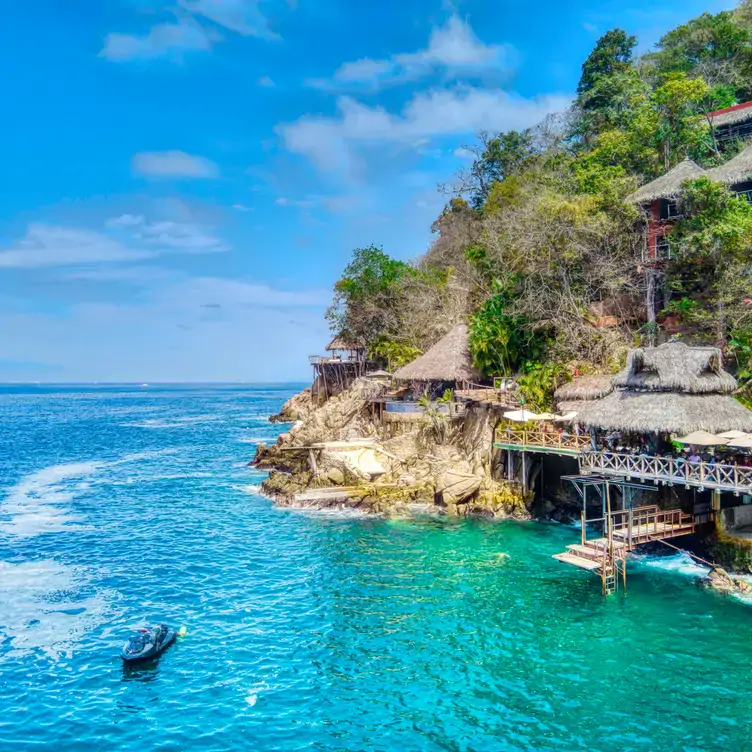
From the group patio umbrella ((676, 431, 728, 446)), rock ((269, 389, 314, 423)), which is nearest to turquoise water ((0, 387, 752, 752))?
patio umbrella ((676, 431, 728, 446))

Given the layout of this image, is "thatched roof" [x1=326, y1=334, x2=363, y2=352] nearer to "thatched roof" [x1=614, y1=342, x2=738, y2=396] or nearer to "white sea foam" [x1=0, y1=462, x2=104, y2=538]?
"white sea foam" [x1=0, y1=462, x2=104, y2=538]

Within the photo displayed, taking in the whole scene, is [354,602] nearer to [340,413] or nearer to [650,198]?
[650,198]

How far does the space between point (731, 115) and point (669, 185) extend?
49.4 feet

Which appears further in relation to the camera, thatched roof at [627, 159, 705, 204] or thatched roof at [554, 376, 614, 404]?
thatched roof at [627, 159, 705, 204]

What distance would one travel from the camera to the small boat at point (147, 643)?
1659cm

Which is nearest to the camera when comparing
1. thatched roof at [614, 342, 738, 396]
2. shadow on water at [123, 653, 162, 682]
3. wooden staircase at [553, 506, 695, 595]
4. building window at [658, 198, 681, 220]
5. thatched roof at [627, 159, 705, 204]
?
shadow on water at [123, 653, 162, 682]

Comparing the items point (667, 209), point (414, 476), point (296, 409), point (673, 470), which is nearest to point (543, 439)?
point (673, 470)

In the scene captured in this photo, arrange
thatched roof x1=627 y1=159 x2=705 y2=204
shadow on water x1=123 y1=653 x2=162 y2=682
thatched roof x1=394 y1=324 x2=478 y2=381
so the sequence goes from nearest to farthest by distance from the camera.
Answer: shadow on water x1=123 y1=653 x2=162 y2=682 → thatched roof x1=627 y1=159 x2=705 y2=204 → thatched roof x1=394 y1=324 x2=478 y2=381

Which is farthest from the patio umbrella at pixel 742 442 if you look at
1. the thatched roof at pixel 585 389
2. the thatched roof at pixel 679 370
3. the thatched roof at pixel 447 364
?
the thatched roof at pixel 447 364

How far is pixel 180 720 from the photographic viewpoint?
14.4m

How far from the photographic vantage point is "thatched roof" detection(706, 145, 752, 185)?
31719 mm

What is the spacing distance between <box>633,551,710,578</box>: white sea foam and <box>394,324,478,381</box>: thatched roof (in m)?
16.1

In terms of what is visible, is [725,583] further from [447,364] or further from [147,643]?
[447,364]

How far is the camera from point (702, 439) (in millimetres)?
20500
